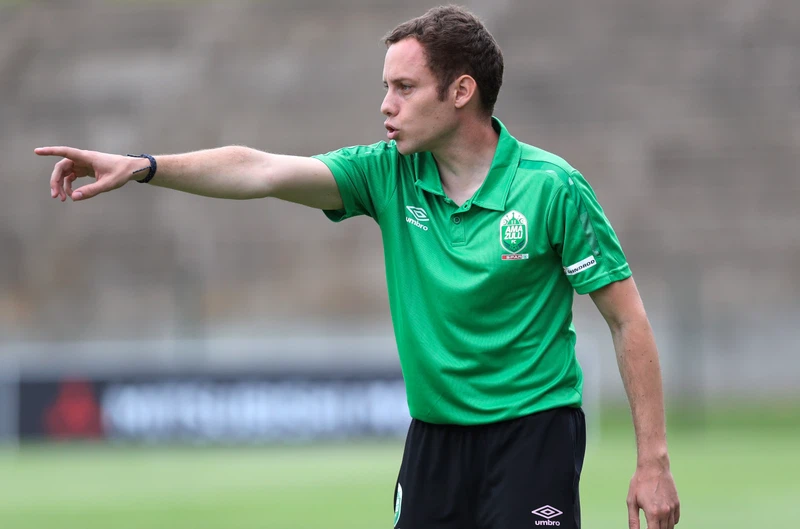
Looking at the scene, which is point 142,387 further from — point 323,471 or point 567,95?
point 567,95

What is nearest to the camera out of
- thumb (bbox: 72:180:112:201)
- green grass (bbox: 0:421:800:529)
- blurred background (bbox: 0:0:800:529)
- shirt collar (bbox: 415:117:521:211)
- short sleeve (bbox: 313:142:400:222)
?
thumb (bbox: 72:180:112:201)

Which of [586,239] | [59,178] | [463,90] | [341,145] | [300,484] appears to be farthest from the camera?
[341,145]

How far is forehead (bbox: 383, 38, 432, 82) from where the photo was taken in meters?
4.68

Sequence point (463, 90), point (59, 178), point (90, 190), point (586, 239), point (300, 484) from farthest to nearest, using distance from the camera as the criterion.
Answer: point (300, 484) → point (463, 90) → point (586, 239) → point (59, 178) → point (90, 190)

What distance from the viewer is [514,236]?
15.0ft

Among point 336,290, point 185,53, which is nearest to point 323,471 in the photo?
point 336,290

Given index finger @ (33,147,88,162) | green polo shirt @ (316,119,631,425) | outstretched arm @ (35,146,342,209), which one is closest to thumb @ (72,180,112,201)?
outstretched arm @ (35,146,342,209)

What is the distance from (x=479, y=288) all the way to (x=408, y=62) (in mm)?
856

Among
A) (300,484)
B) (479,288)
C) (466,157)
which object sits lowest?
(300,484)

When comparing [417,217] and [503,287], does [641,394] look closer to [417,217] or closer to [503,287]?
[503,287]

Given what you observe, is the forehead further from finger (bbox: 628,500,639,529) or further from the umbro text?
finger (bbox: 628,500,639,529)

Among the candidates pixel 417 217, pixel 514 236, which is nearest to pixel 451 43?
pixel 417 217

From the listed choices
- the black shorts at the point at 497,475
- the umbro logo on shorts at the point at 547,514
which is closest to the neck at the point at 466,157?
the black shorts at the point at 497,475

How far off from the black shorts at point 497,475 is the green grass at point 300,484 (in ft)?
17.5
